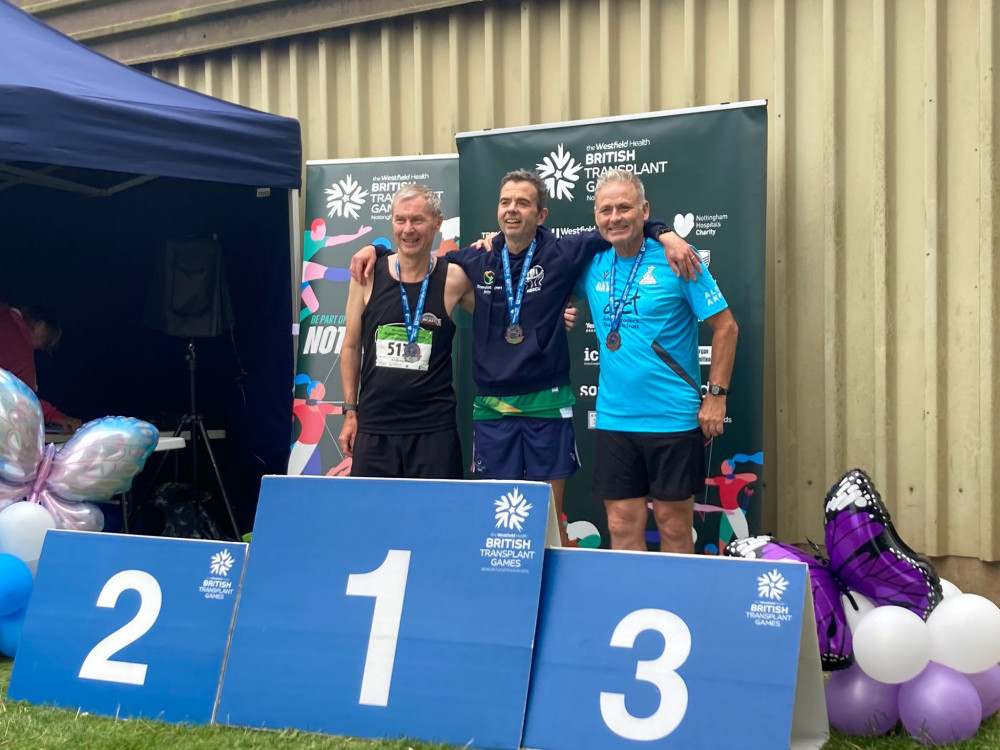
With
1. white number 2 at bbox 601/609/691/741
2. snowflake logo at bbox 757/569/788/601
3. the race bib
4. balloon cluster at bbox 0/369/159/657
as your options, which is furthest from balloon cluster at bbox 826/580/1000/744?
balloon cluster at bbox 0/369/159/657

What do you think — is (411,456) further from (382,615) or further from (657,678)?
(657,678)

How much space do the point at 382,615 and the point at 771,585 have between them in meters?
0.95

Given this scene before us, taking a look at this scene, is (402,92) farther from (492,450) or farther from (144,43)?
(492,450)

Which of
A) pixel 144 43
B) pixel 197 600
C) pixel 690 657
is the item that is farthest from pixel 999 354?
pixel 144 43

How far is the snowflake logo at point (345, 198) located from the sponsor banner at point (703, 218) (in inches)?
39.2

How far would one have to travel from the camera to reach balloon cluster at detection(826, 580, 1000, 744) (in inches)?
101

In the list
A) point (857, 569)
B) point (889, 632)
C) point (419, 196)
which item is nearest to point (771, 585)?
point (889, 632)

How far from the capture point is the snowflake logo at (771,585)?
7.64 feet

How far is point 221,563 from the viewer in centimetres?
282

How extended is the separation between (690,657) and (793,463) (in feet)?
7.27

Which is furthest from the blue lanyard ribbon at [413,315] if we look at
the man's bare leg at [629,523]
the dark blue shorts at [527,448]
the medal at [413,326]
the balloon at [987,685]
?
the balloon at [987,685]

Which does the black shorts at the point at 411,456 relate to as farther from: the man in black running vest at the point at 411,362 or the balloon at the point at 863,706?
the balloon at the point at 863,706

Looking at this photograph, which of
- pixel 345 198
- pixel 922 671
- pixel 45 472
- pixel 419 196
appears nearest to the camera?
pixel 922 671

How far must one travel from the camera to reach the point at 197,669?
8.87 ft
